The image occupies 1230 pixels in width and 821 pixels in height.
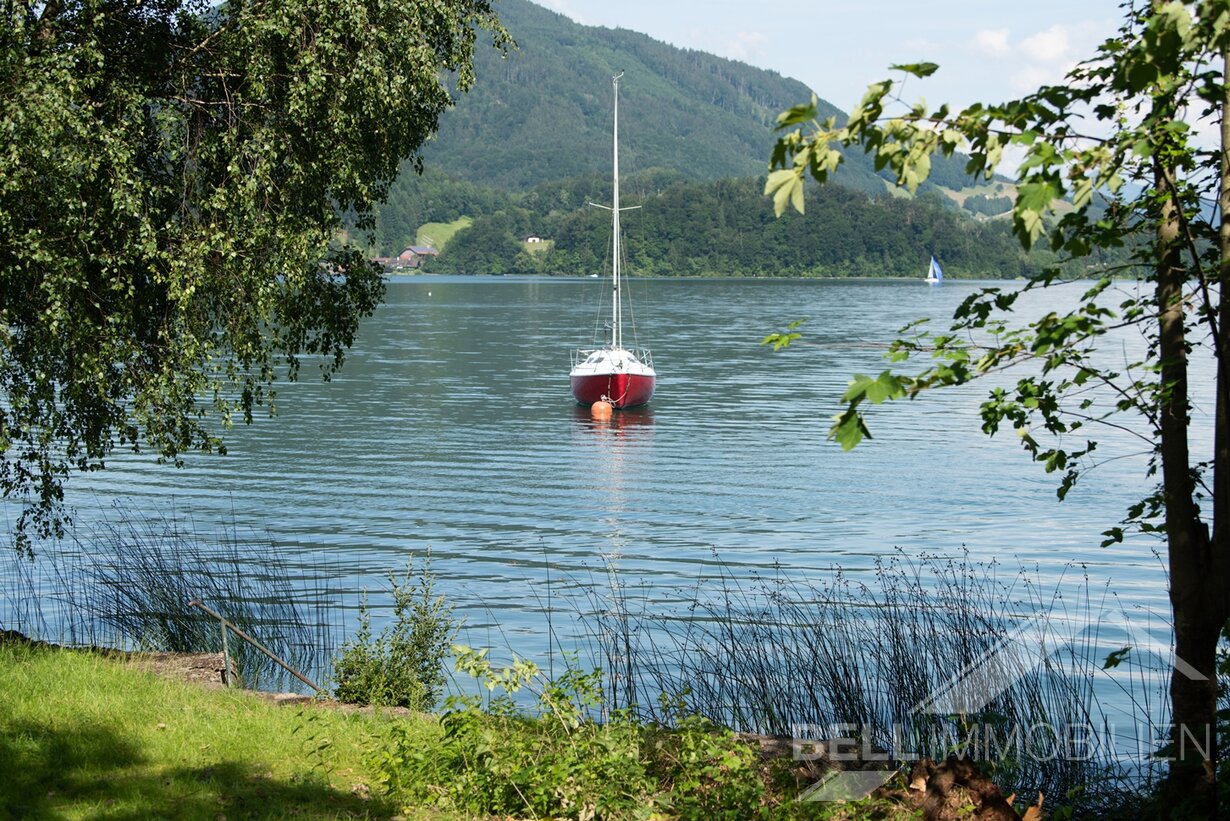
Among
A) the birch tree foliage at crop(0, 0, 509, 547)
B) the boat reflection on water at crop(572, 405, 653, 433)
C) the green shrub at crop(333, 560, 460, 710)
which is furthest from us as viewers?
the boat reflection on water at crop(572, 405, 653, 433)

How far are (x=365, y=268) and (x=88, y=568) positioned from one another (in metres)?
9.10

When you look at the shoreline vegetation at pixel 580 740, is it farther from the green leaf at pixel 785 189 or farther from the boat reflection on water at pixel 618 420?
the boat reflection on water at pixel 618 420

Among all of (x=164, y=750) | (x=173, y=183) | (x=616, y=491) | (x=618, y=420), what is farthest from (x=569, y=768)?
(x=618, y=420)

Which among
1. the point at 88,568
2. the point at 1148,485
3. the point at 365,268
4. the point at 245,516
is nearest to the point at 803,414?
the point at 1148,485

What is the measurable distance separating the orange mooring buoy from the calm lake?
1.61ft

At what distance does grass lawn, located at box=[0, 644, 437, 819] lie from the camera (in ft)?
21.6

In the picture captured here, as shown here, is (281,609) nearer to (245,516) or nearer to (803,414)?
(245,516)

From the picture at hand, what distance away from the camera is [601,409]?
43688 mm

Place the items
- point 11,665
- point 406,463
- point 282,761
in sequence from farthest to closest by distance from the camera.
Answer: point 406,463, point 11,665, point 282,761

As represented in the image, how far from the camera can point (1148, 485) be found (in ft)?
95.3

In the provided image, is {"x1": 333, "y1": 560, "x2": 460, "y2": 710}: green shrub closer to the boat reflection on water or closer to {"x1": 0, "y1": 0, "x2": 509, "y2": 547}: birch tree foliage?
{"x1": 0, "y1": 0, "x2": 509, "y2": 547}: birch tree foliage

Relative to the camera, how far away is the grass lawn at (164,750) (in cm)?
→ 660

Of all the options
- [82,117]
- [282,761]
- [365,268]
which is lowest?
[282,761]

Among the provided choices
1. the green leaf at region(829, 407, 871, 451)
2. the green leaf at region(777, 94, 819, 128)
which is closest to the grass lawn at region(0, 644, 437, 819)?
the green leaf at region(829, 407, 871, 451)
